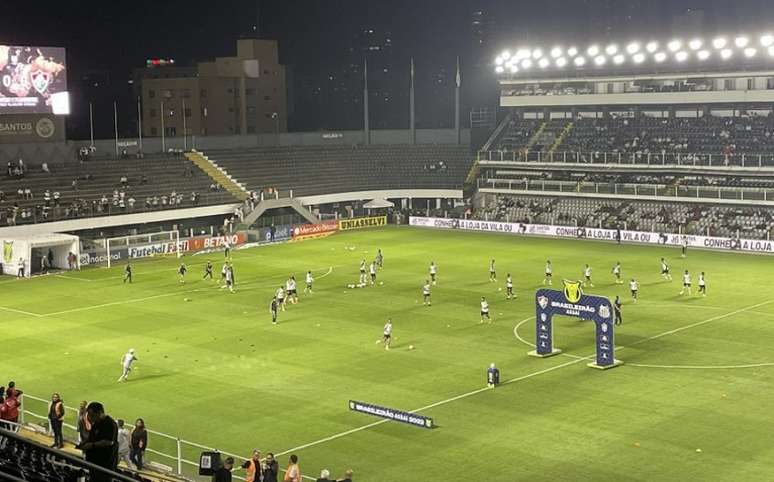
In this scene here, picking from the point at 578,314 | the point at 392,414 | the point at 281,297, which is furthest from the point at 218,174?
the point at 392,414

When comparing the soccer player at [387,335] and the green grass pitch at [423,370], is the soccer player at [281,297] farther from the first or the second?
the soccer player at [387,335]

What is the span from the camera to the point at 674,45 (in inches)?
3329

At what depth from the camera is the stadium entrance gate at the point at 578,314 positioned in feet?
118

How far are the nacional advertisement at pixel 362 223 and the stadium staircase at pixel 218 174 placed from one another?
8.39 meters

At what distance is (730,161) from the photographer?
76.6m

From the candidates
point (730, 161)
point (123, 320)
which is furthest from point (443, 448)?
point (730, 161)

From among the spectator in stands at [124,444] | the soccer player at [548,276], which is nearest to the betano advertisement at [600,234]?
the soccer player at [548,276]

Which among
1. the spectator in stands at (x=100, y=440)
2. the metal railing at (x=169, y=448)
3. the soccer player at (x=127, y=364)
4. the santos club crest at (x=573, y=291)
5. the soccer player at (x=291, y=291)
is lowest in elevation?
the metal railing at (x=169, y=448)

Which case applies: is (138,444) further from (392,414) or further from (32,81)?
(32,81)

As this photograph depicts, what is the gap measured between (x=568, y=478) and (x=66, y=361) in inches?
858

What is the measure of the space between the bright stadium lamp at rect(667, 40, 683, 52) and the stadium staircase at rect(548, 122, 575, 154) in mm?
11485

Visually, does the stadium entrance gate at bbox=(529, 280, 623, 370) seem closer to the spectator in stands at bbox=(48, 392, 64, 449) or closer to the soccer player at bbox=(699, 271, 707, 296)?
the soccer player at bbox=(699, 271, 707, 296)

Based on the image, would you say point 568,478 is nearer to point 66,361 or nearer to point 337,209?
point 66,361

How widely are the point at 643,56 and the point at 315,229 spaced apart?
32.1 m
